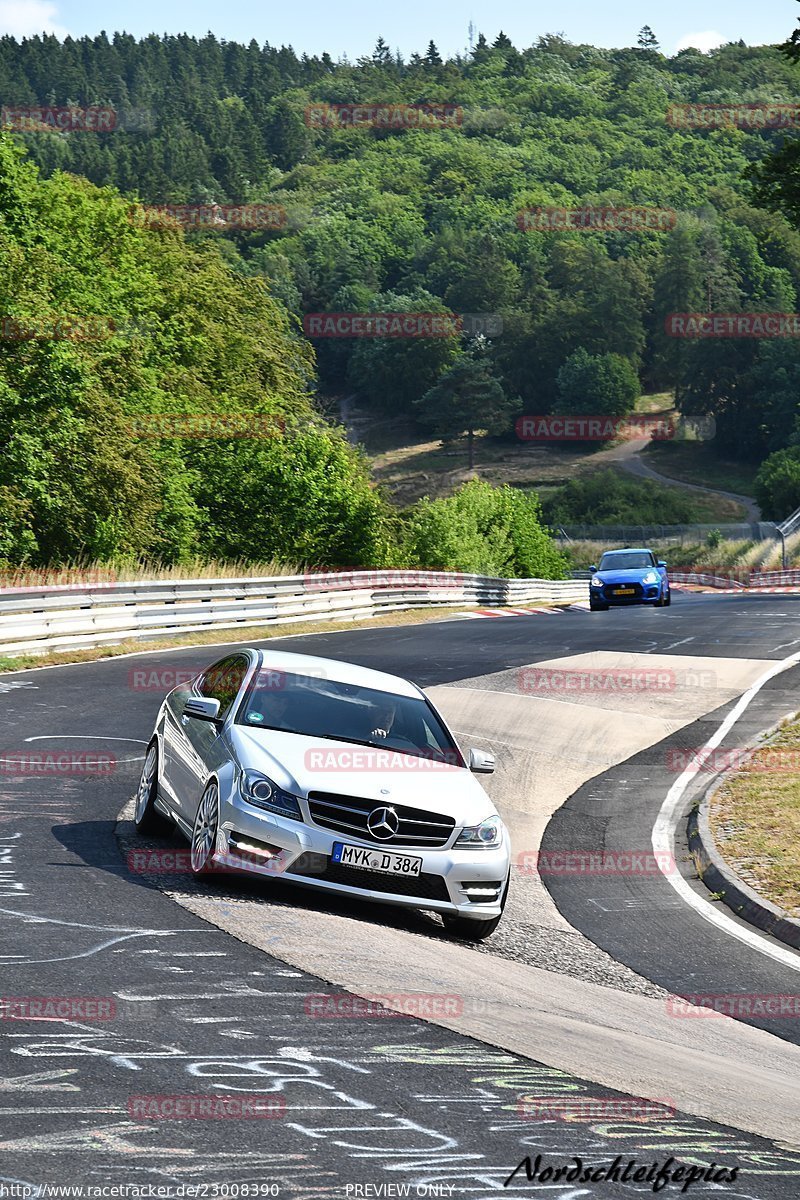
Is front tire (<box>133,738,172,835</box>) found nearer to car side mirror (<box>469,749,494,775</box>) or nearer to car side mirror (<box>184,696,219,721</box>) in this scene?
car side mirror (<box>184,696,219,721</box>)

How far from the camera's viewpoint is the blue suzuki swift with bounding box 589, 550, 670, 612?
3788cm

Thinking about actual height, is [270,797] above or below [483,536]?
above

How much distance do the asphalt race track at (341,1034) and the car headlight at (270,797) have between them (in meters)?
0.56

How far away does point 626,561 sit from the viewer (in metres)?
39.1

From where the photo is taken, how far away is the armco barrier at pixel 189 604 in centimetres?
2209

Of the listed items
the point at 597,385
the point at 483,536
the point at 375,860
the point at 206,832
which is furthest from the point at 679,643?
the point at 597,385

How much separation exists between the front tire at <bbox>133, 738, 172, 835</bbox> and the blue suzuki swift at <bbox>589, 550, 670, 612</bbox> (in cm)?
2817

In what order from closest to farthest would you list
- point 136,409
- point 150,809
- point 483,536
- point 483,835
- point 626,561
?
point 483,835, point 150,809, point 626,561, point 136,409, point 483,536

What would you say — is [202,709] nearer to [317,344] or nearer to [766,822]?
[766,822]

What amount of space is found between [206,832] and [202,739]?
0.95 m

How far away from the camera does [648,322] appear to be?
182875mm

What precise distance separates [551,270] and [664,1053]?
19747cm

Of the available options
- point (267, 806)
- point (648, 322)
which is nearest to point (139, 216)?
point (267, 806)

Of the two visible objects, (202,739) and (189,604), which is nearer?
(202,739)
